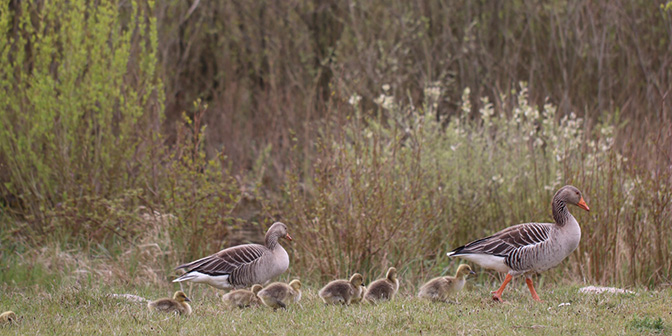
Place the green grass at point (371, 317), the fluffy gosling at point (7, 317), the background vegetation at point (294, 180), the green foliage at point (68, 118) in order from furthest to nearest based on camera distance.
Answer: the green foliage at point (68, 118), the background vegetation at point (294, 180), the fluffy gosling at point (7, 317), the green grass at point (371, 317)

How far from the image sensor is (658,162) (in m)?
9.70

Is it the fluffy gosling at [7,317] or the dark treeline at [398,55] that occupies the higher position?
the dark treeline at [398,55]

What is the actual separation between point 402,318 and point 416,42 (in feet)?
43.1

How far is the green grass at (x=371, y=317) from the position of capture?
6375mm

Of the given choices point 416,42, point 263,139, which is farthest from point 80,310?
point 416,42

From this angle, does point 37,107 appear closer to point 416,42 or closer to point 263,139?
point 263,139

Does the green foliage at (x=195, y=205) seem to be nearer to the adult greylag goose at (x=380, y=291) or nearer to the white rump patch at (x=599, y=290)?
the adult greylag goose at (x=380, y=291)

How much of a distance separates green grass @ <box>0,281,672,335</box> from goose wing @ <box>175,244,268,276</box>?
13.9 inches

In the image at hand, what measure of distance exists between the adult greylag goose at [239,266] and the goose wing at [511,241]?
202 centimetres

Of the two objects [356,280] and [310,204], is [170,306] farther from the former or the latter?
Answer: [310,204]

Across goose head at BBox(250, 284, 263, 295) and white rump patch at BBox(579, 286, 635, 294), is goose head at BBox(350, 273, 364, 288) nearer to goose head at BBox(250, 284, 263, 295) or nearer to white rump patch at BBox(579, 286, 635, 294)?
goose head at BBox(250, 284, 263, 295)

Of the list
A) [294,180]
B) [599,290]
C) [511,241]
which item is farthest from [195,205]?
[599,290]

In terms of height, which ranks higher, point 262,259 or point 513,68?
point 513,68

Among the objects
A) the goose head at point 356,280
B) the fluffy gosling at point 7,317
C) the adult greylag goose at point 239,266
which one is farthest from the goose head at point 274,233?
the fluffy gosling at point 7,317
